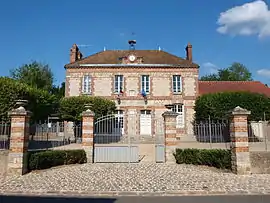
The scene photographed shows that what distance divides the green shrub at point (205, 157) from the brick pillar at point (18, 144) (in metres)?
6.34

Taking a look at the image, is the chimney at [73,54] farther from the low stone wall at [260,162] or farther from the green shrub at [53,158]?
the low stone wall at [260,162]

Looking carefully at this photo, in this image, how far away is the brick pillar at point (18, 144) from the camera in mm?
8570

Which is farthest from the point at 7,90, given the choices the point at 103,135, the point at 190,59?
the point at 190,59

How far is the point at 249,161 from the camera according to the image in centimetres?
870

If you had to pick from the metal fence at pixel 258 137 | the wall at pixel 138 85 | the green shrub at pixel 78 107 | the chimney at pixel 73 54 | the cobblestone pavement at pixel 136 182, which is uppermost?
the chimney at pixel 73 54

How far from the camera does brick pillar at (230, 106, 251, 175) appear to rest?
8.62 meters

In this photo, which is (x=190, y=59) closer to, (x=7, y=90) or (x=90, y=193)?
(x=7, y=90)

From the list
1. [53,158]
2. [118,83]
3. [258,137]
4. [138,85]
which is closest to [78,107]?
[118,83]

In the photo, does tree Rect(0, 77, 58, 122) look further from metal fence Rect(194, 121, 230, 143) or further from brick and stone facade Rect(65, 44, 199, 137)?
metal fence Rect(194, 121, 230, 143)

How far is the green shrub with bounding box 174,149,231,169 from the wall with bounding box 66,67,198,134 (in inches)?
490

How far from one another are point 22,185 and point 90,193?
2.15 meters

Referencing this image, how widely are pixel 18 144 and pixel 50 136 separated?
17.6 feet

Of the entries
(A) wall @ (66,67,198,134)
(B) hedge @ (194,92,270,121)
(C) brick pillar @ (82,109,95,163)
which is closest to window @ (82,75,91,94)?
(A) wall @ (66,67,198,134)

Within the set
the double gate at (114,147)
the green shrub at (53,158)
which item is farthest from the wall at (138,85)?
the green shrub at (53,158)
